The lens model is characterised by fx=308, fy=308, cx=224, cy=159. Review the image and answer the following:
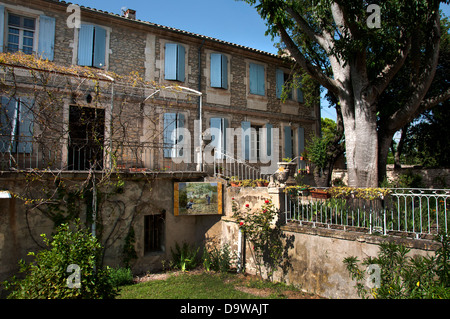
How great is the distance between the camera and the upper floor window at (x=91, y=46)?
33.7 feet

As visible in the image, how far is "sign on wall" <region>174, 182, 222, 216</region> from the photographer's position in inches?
331

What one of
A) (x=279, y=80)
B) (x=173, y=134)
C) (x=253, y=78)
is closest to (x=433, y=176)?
(x=279, y=80)

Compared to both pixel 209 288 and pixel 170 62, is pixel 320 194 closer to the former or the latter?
pixel 209 288

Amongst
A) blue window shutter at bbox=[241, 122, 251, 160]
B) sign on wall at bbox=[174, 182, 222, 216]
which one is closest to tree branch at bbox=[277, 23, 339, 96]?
sign on wall at bbox=[174, 182, 222, 216]

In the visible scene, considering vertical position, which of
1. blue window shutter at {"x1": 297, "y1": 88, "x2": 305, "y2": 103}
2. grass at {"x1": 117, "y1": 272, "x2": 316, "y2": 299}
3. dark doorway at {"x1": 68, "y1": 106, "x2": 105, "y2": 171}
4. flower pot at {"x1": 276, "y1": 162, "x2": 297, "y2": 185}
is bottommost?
grass at {"x1": 117, "y1": 272, "x2": 316, "y2": 299}

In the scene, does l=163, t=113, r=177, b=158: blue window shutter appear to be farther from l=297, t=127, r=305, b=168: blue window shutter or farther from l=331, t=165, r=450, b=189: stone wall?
l=331, t=165, r=450, b=189: stone wall

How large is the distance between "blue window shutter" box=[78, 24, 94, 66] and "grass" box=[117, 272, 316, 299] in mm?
7414

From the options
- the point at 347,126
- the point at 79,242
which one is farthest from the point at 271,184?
the point at 79,242

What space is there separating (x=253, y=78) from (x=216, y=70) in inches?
74.0

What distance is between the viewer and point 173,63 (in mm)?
11672

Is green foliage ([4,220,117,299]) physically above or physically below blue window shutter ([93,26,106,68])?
below

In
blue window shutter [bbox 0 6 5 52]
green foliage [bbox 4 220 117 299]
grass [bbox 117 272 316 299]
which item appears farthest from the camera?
blue window shutter [bbox 0 6 5 52]

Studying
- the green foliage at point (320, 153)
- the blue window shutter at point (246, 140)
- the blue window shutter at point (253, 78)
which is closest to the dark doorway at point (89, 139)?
the blue window shutter at point (246, 140)
